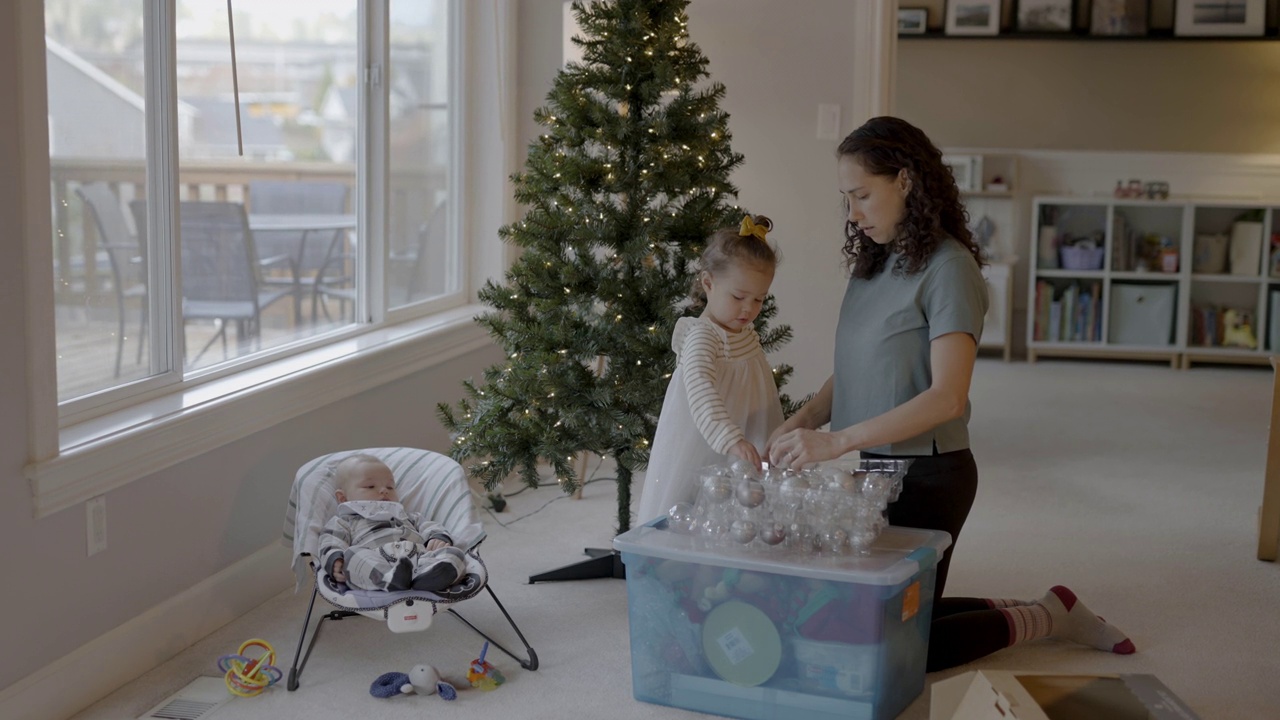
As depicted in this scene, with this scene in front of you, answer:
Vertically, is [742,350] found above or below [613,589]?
above

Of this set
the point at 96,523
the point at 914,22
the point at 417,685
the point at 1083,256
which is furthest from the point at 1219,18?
the point at 96,523

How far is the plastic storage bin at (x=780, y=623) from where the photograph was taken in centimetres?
225

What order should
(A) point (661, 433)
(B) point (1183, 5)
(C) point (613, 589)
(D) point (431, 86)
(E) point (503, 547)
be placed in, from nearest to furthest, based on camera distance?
(A) point (661, 433), (C) point (613, 589), (E) point (503, 547), (D) point (431, 86), (B) point (1183, 5)

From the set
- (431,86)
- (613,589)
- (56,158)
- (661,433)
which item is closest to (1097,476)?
(613,589)

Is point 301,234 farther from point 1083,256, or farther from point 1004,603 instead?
point 1083,256

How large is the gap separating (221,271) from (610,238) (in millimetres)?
1021

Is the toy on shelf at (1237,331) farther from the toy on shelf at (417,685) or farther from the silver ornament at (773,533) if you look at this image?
the toy on shelf at (417,685)

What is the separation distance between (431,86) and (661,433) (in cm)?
206

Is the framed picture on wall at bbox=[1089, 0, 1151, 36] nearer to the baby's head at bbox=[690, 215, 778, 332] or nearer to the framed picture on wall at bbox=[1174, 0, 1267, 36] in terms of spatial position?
the framed picture on wall at bbox=[1174, 0, 1267, 36]

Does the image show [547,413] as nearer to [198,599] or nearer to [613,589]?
[613,589]

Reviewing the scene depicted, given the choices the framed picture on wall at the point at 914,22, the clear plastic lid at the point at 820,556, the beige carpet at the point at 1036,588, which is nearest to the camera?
the clear plastic lid at the point at 820,556

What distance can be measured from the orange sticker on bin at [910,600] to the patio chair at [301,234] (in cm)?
198

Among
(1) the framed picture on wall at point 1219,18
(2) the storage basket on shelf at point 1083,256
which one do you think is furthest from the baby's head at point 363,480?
(1) the framed picture on wall at point 1219,18

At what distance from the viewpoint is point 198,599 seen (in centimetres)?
282
